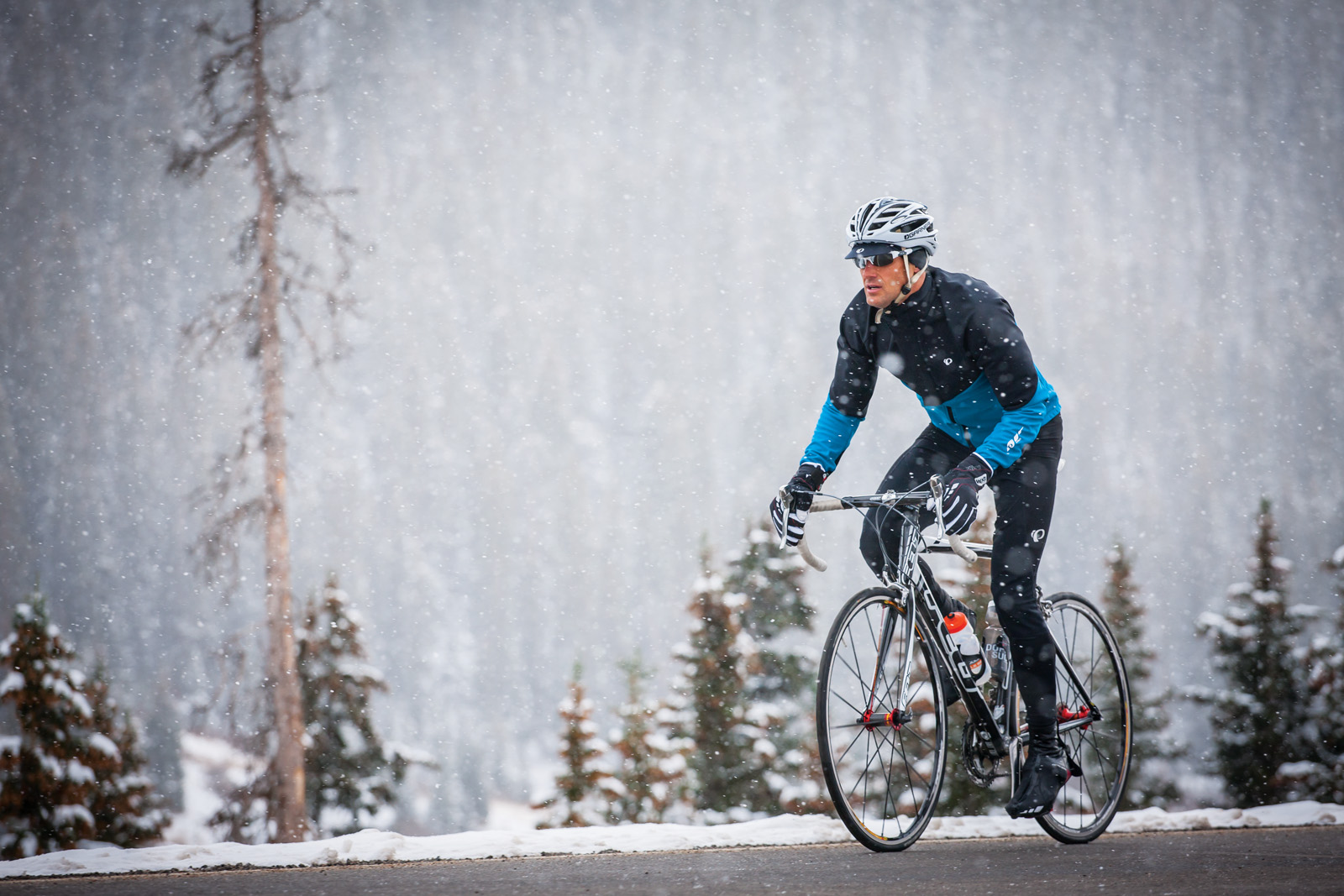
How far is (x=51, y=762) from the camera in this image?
1894cm

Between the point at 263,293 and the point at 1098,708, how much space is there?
1399 cm

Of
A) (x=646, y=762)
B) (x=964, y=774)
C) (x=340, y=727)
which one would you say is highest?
(x=340, y=727)

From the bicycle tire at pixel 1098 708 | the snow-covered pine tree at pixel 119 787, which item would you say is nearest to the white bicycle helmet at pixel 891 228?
the bicycle tire at pixel 1098 708

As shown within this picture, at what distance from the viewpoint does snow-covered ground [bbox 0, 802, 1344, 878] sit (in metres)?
3.88

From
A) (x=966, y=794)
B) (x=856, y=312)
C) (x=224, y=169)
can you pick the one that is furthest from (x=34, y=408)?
(x=856, y=312)

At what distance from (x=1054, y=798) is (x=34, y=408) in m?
131

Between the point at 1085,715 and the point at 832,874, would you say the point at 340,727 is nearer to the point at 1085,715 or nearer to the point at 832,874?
the point at 1085,715

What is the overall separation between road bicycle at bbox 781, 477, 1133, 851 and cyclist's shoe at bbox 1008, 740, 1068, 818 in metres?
0.08

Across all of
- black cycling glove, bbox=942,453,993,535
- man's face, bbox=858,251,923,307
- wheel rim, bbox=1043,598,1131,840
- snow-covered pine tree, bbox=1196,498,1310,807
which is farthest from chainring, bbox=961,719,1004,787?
snow-covered pine tree, bbox=1196,498,1310,807

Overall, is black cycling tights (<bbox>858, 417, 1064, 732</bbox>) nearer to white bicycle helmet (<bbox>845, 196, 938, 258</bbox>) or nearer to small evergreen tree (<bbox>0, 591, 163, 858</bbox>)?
white bicycle helmet (<bbox>845, 196, 938, 258</bbox>)

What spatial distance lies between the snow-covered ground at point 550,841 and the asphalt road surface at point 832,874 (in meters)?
0.13

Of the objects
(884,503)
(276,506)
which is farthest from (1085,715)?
(276,506)

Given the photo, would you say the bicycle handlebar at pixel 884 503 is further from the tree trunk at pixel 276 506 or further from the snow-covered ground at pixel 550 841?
the tree trunk at pixel 276 506

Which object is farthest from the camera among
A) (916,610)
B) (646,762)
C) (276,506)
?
(646,762)
